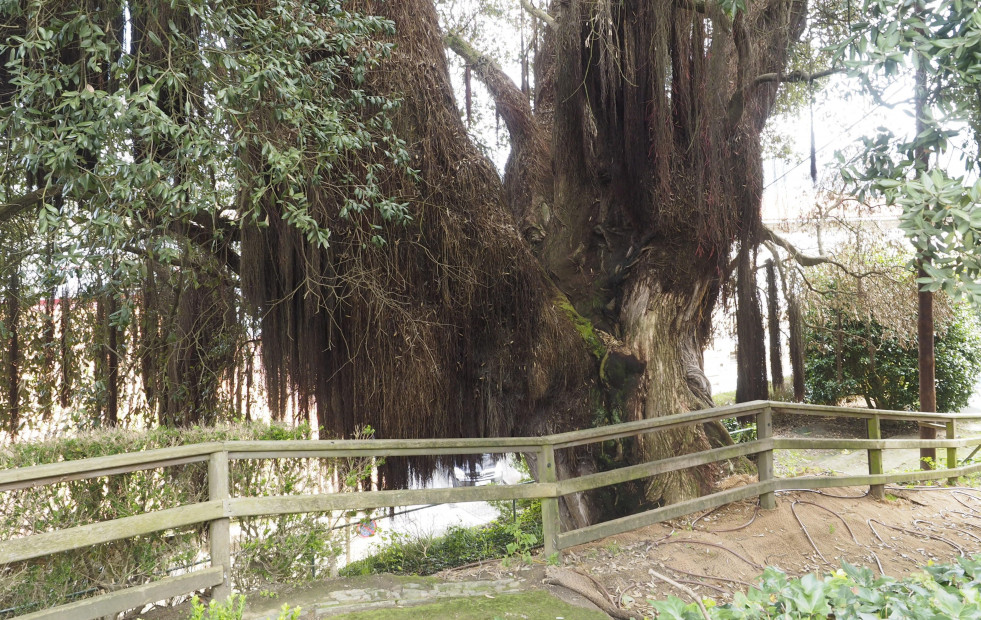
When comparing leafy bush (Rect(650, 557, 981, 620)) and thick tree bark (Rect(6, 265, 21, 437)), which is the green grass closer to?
leafy bush (Rect(650, 557, 981, 620))

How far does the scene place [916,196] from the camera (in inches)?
115

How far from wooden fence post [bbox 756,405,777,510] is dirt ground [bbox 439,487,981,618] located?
0.31 ft

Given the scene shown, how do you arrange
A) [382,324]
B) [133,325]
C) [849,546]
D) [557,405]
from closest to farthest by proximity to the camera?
[849,546], [382,324], [133,325], [557,405]

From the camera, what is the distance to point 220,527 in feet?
10.7

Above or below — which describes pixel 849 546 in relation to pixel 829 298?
below

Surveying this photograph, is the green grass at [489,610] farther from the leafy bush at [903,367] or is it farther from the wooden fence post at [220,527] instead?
the leafy bush at [903,367]

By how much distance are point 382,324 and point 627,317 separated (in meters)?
2.48

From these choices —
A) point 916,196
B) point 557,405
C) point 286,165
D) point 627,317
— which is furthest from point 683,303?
point 286,165

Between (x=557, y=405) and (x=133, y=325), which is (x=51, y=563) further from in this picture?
(x=557, y=405)

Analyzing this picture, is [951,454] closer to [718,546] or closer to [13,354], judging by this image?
[718,546]

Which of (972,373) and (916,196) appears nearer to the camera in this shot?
(916,196)

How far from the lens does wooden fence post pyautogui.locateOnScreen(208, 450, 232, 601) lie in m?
3.22

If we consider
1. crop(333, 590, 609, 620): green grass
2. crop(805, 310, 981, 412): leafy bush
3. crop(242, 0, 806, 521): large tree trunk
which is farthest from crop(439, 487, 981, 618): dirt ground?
crop(805, 310, 981, 412): leafy bush

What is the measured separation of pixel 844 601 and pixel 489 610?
63.5 inches
